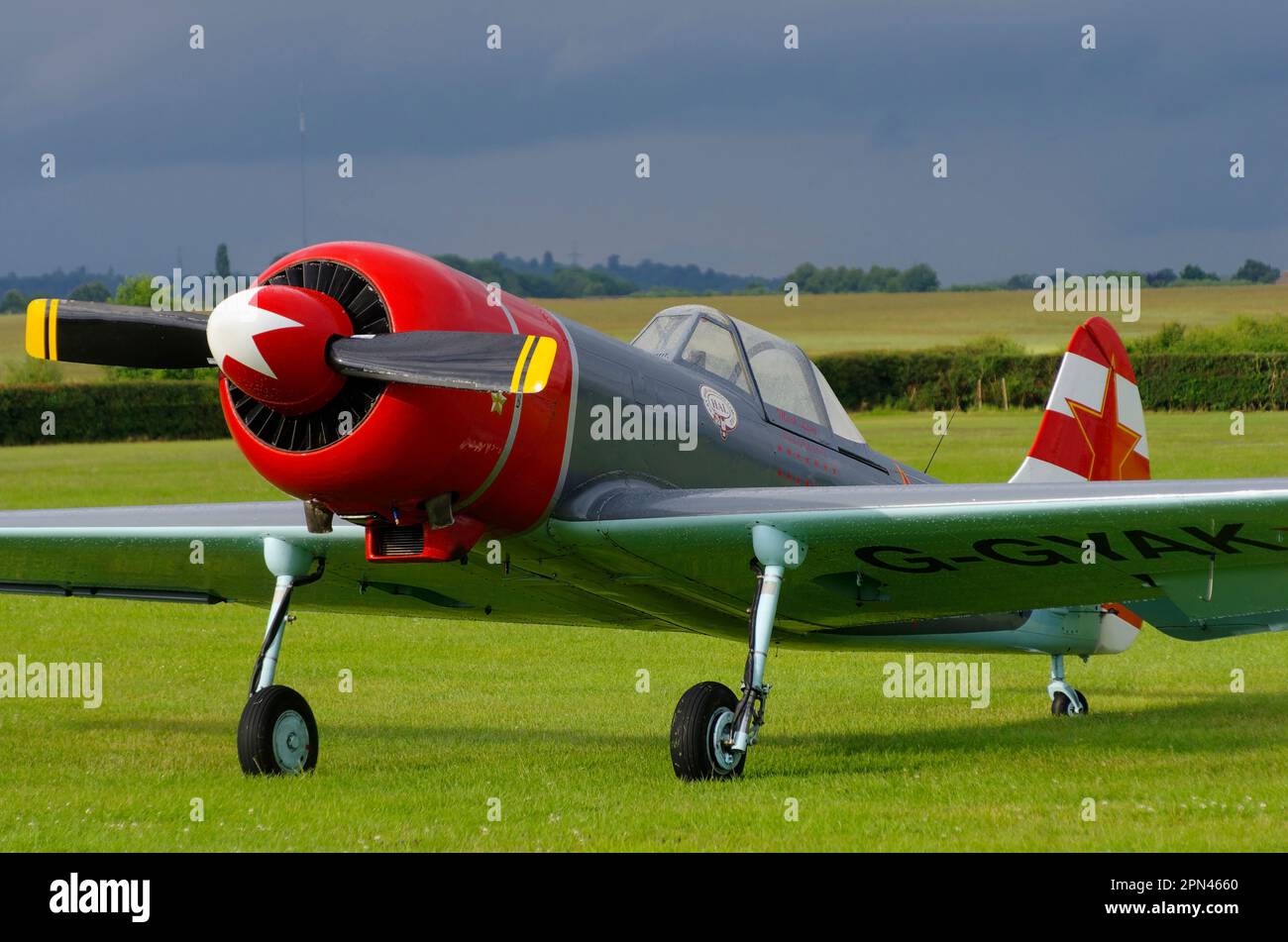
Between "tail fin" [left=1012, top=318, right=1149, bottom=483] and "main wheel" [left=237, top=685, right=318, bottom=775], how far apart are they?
5440 mm

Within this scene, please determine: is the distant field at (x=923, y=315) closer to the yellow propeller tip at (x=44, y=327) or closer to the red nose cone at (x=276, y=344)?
the yellow propeller tip at (x=44, y=327)

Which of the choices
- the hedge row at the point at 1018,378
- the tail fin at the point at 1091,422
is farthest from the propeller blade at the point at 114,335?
the hedge row at the point at 1018,378

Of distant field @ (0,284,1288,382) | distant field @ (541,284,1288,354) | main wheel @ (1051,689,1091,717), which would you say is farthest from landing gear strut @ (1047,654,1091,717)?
distant field @ (0,284,1288,382)

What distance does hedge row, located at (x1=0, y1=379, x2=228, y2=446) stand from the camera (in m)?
58.6

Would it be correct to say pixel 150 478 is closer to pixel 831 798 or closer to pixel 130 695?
pixel 130 695

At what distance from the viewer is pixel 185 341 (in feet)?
27.9

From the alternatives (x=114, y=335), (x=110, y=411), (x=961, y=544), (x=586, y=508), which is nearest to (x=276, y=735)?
(x=586, y=508)

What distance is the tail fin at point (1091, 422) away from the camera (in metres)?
12.0

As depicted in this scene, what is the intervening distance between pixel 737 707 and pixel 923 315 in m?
62.5

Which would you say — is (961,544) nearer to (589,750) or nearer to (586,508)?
(586,508)

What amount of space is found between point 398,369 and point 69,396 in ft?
180

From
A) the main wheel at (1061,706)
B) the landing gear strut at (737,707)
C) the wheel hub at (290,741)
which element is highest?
the landing gear strut at (737,707)

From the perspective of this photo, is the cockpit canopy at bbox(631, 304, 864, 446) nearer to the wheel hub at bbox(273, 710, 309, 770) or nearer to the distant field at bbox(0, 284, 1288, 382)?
the wheel hub at bbox(273, 710, 309, 770)

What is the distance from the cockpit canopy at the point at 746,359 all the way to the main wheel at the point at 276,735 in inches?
110
